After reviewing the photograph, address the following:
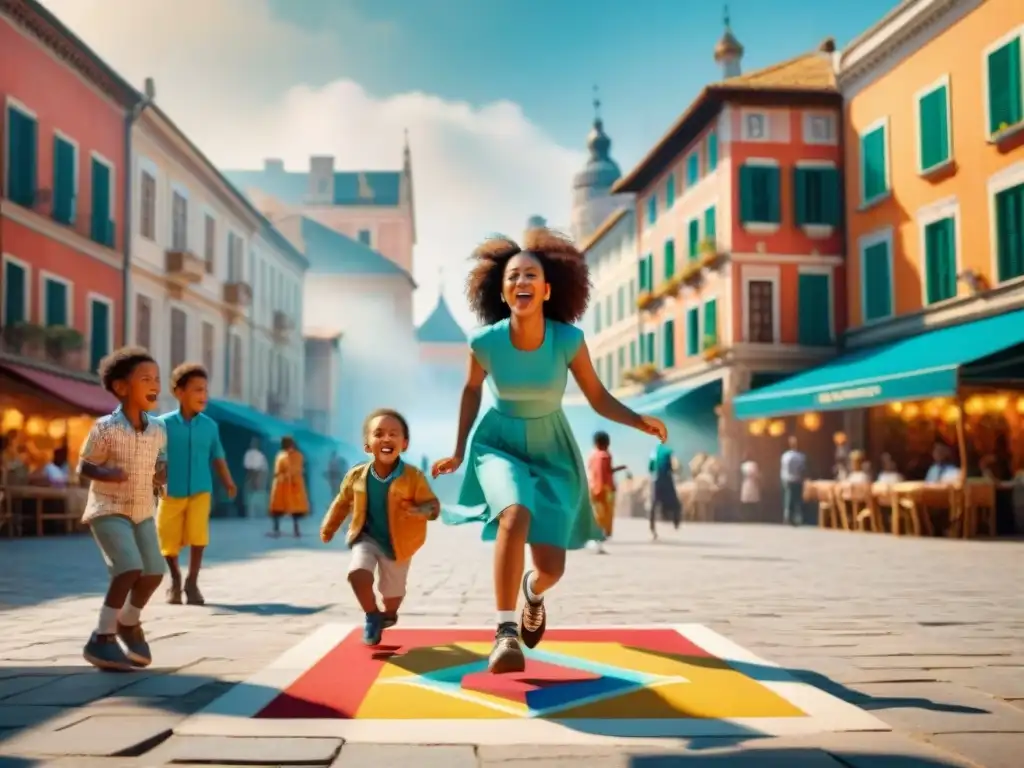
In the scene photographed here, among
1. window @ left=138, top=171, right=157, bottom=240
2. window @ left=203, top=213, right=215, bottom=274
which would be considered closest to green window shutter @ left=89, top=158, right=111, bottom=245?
window @ left=138, top=171, right=157, bottom=240

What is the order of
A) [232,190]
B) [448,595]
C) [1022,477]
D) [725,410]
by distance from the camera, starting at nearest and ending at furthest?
[448,595] < [1022,477] < [725,410] < [232,190]

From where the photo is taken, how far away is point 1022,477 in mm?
18328

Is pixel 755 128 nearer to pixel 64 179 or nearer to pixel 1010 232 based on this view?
pixel 1010 232

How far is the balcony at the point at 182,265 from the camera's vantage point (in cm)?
2784

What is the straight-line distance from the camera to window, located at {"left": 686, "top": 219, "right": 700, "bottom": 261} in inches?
1214

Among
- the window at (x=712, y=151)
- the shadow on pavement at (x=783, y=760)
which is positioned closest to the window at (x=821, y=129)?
the window at (x=712, y=151)

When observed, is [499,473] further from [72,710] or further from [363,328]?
[363,328]

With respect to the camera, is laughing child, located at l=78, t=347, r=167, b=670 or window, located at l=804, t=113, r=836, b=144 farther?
window, located at l=804, t=113, r=836, b=144

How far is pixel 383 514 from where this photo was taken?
613 cm

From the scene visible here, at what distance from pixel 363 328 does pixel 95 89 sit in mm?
48915

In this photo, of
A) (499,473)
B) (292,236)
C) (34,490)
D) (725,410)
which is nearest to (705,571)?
(499,473)

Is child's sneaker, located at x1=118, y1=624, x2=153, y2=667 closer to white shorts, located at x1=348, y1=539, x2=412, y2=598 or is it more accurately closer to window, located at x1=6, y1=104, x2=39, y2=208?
white shorts, located at x1=348, y1=539, x2=412, y2=598

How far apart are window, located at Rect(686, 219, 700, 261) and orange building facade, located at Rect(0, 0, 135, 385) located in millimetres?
14299

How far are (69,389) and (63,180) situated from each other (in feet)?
14.1
